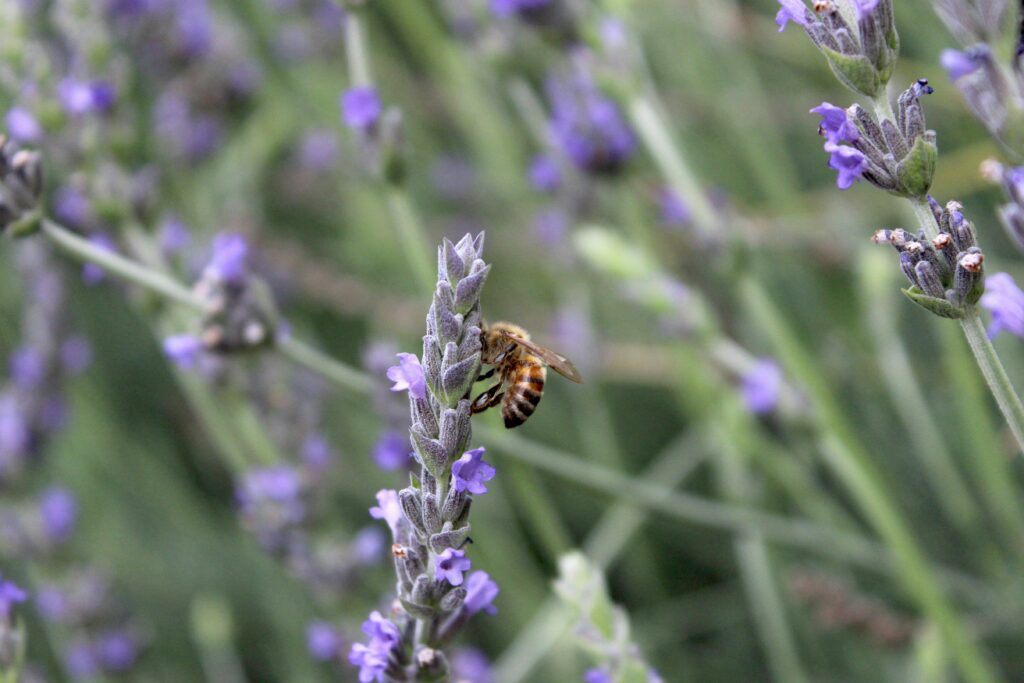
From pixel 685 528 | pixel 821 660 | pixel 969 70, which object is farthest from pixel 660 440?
pixel 969 70

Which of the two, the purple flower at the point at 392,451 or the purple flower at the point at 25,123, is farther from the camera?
the purple flower at the point at 25,123

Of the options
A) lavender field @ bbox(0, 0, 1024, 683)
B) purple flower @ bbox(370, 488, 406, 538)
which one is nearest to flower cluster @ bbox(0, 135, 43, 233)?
lavender field @ bbox(0, 0, 1024, 683)

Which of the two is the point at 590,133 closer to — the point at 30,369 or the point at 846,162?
the point at 30,369

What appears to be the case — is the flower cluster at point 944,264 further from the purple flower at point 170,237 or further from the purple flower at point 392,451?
the purple flower at point 170,237

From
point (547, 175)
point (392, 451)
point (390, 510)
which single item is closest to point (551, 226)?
point (547, 175)

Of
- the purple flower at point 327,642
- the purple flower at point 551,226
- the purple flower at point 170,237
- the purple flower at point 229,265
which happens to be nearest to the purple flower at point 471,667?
the purple flower at point 327,642

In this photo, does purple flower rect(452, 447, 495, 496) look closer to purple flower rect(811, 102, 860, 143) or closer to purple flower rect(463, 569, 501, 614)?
purple flower rect(463, 569, 501, 614)
